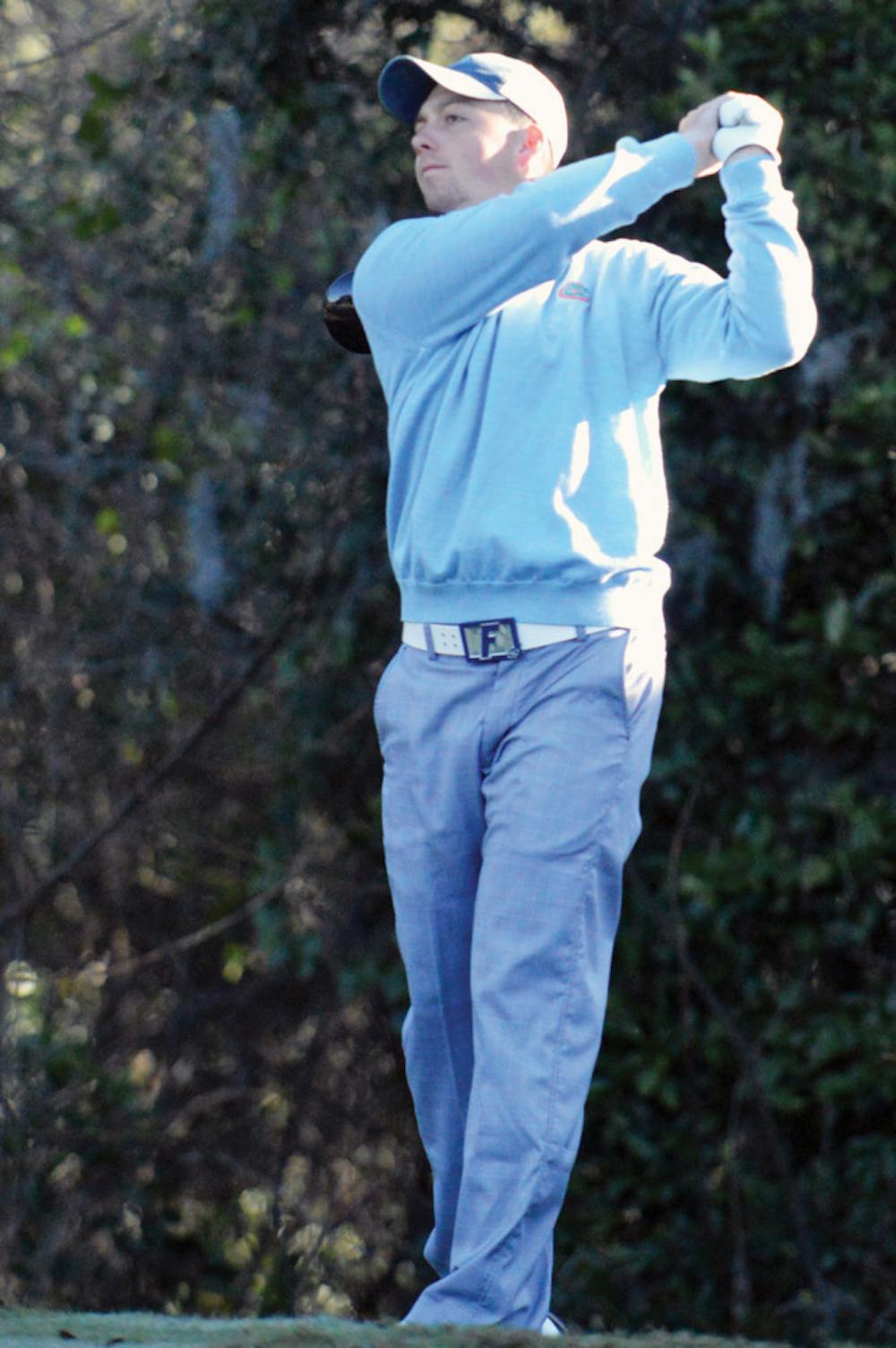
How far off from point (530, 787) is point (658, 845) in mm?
2201

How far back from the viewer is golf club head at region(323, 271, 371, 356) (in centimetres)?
313

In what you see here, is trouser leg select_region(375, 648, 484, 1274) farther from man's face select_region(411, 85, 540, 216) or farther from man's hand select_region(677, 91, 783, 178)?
man's hand select_region(677, 91, 783, 178)

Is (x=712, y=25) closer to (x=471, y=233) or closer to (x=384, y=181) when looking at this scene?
(x=384, y=181)

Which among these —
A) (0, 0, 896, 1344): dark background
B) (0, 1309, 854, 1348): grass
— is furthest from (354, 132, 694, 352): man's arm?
(0, 0, 896, 1344): dark background

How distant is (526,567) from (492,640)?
4.6 inches

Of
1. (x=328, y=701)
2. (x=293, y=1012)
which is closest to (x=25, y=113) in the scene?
(x=328, y=701)

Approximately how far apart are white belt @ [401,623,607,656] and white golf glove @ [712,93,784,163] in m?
0.68

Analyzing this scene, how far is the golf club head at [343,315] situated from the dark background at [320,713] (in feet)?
5.12

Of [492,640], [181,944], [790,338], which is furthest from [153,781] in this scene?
[790,338]

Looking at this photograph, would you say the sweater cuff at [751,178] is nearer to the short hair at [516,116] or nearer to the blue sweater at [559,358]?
the blue sweater at [559,358]

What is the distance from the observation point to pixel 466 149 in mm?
2822

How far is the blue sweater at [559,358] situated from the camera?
2.59m

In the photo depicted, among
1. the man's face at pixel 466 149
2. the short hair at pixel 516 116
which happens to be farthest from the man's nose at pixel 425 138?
the short hair at pixel 516 116

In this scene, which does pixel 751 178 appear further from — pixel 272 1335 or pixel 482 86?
pixel 272 1335
